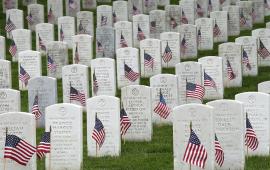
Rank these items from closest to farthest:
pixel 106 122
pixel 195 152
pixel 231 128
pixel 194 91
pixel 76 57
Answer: pixel 195 152, pixel 231 128, pixel 106 122, pixel 194 91, pixel 76 57

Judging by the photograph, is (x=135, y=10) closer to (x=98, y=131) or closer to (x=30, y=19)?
(x=30, y=19)

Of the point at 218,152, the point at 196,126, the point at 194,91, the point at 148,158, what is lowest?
the point at 148,158

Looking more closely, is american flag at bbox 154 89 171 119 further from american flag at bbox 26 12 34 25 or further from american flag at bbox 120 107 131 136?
american flag at bbox 26 12 34 25

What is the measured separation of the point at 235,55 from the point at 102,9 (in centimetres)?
675

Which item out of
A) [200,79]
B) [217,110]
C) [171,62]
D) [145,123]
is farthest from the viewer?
[171,62]

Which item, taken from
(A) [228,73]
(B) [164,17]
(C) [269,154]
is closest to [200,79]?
(A) [228,73]

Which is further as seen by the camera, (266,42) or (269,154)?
(266,42)

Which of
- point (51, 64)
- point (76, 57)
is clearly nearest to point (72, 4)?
point (76, 57)

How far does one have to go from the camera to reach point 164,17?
98.0 ft

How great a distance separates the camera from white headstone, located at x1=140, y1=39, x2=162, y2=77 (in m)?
25.2

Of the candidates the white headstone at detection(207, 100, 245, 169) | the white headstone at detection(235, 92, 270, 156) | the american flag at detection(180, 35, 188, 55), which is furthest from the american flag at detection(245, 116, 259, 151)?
the american flag at detection(180, 35, 188, 55)

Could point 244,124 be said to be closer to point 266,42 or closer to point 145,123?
point 145,123

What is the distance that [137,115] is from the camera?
20141 millimetres

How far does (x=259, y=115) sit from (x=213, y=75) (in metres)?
4.67
